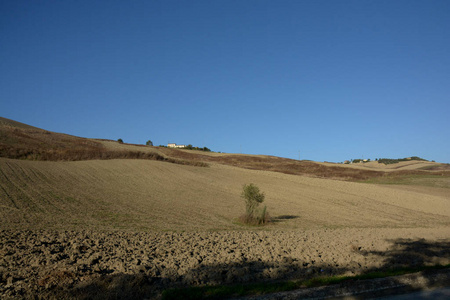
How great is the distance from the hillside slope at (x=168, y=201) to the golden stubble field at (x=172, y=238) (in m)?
0.08

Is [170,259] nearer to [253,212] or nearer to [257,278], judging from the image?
[257,278]

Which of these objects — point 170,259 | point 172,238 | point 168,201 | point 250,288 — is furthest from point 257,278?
point 168,201

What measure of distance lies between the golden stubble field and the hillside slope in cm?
8

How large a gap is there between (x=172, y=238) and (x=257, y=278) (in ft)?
13.0

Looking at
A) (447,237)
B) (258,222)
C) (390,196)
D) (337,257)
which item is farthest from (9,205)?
(390,196)

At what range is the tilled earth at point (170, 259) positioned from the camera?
5965 millimetres

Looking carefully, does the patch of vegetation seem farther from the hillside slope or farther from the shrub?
the shrub

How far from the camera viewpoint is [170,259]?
7.71m

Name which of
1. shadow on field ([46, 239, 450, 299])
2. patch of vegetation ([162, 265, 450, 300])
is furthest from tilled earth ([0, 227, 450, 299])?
patch of vegetation ([162, 265, 450, 300])

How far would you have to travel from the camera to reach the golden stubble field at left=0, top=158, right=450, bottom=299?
650 cm

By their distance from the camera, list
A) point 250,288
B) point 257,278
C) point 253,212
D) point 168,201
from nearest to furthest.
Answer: point 250,288
point 257,278
point 253,212
point 168,201

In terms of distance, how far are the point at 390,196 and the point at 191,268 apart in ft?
83.0

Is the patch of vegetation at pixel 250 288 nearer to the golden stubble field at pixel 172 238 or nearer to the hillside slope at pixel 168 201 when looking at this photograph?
the golden stubble field at pixel 172 238

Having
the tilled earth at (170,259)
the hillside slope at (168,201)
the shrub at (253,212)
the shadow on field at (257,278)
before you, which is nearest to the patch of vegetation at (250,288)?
the shadow on field at (257,278)
